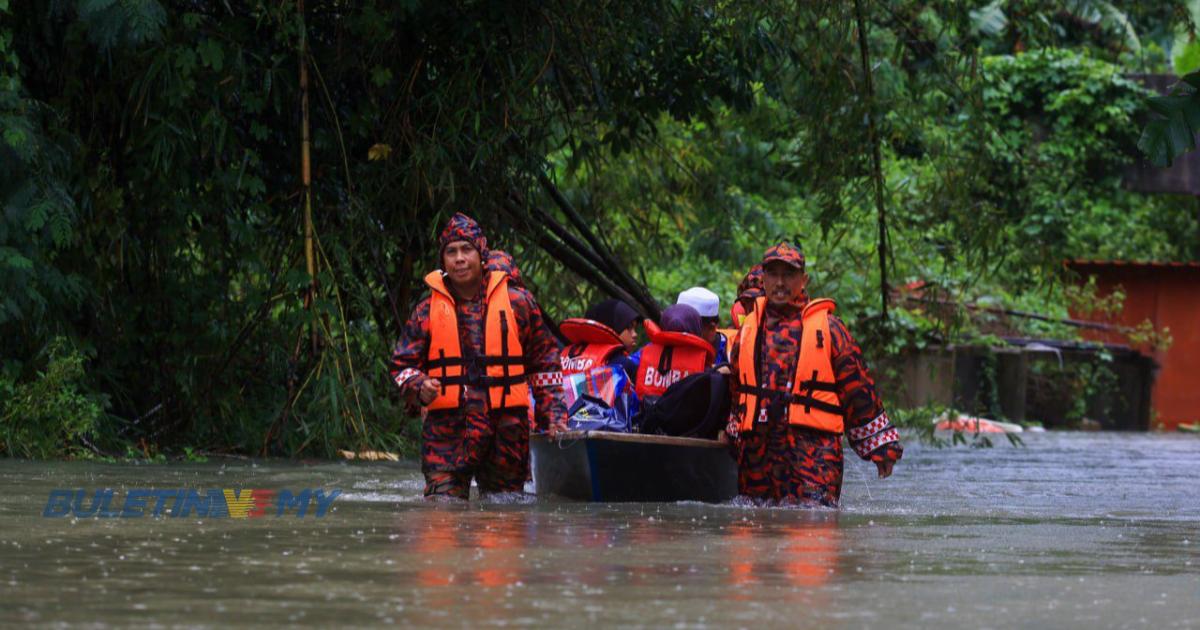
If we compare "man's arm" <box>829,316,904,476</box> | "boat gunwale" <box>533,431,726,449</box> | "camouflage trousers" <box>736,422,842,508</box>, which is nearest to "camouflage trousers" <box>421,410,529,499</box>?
"boat gunwale" <box>533,431,726,449</box>

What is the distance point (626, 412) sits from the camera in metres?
9.99

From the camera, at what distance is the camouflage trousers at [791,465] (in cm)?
891

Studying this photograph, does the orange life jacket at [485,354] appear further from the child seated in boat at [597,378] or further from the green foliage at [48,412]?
the green foliage at [48,412]

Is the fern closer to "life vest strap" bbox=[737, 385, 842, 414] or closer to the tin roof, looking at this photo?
"life vest strap" bbox=[737, 385, 842, 414]

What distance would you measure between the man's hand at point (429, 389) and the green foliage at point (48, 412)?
3.41 meters

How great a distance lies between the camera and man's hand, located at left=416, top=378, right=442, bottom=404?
8.58 metres

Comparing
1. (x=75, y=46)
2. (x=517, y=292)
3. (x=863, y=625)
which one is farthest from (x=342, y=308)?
(x=863, y=625)

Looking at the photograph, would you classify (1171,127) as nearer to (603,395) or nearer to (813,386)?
(813,386)

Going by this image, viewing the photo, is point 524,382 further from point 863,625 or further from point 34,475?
point 863,625

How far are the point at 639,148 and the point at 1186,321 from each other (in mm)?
13225

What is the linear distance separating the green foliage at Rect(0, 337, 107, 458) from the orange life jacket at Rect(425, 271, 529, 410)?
11.1ft

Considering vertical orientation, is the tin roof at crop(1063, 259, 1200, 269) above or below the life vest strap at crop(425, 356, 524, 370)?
above

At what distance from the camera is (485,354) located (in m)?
8.71

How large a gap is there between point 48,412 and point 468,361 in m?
3.66
